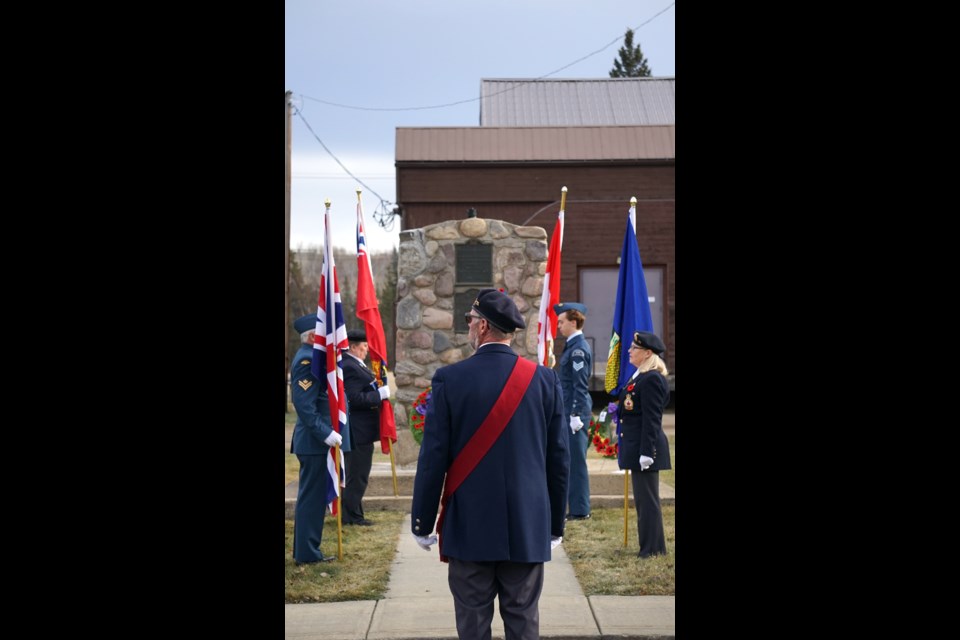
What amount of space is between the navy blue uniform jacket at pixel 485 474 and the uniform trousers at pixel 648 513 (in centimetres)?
327

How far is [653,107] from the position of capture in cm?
2495

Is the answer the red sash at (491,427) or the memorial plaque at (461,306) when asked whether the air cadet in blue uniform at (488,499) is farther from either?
the memorial plaque at (461,306)

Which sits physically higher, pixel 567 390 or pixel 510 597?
pixel 567 390

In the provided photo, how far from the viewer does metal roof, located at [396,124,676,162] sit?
21.6m

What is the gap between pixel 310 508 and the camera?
25.5 feet

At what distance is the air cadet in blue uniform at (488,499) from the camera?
186 inches

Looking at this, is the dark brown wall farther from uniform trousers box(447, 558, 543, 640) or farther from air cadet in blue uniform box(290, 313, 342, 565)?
uniform trousers box(447, 558, 543, 640)

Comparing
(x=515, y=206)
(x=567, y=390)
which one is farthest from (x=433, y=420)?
(x=515, y=206)

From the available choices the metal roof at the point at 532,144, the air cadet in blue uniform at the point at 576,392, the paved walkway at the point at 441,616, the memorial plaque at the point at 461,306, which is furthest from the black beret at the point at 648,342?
the metal roof at the point at 532,144

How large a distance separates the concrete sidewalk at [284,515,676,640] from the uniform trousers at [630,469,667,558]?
1.03 metres

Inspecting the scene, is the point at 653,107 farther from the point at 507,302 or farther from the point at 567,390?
the point at 507,302

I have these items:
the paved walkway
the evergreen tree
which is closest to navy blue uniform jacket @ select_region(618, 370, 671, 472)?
the paved walkway

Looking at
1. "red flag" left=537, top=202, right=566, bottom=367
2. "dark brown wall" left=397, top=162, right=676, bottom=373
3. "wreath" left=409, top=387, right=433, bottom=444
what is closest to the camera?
"red flag" left=537, top=202, right=566, bottom=367
